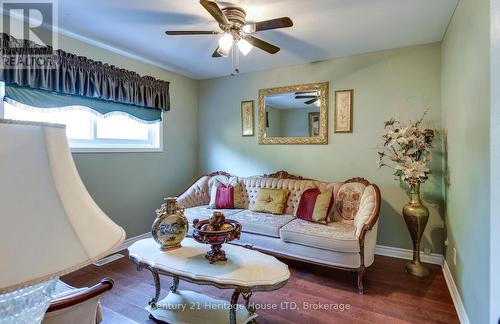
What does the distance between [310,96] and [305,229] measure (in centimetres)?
201

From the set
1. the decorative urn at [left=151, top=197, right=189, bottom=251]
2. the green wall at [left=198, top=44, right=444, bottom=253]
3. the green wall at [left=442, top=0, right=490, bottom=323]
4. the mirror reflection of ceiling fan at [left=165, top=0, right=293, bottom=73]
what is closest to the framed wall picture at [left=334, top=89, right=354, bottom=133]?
the green wall at [left=198, top=44, right=444, bottom=253]

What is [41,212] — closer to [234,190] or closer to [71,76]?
[71,76]

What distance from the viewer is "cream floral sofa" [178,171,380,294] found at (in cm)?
258

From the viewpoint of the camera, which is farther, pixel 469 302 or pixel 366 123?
pixel 366 123

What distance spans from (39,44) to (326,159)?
3.69 metres

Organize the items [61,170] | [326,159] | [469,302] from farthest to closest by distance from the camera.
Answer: [326,159], [469,302], [61,170]

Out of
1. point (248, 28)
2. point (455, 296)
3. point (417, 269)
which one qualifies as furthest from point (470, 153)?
point (248, 28)

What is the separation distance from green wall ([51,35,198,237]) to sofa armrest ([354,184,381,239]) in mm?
2967

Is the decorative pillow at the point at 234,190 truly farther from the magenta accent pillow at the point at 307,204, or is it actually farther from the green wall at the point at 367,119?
the magenta accent pillow at the point at 307,204

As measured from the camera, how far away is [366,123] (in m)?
3.56

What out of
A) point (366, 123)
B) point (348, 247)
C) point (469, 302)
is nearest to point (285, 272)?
point (348, 247)

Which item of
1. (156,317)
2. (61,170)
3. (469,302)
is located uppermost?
(61,170)

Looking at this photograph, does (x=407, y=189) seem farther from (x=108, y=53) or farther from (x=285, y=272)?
(x=108, y=53)

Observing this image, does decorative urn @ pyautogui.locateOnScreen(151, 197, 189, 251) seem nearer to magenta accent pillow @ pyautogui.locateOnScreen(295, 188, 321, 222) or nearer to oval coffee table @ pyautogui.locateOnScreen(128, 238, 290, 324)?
oval coffee table @ pyautogui.locateOnScreen(128, 238, 290, 324)
